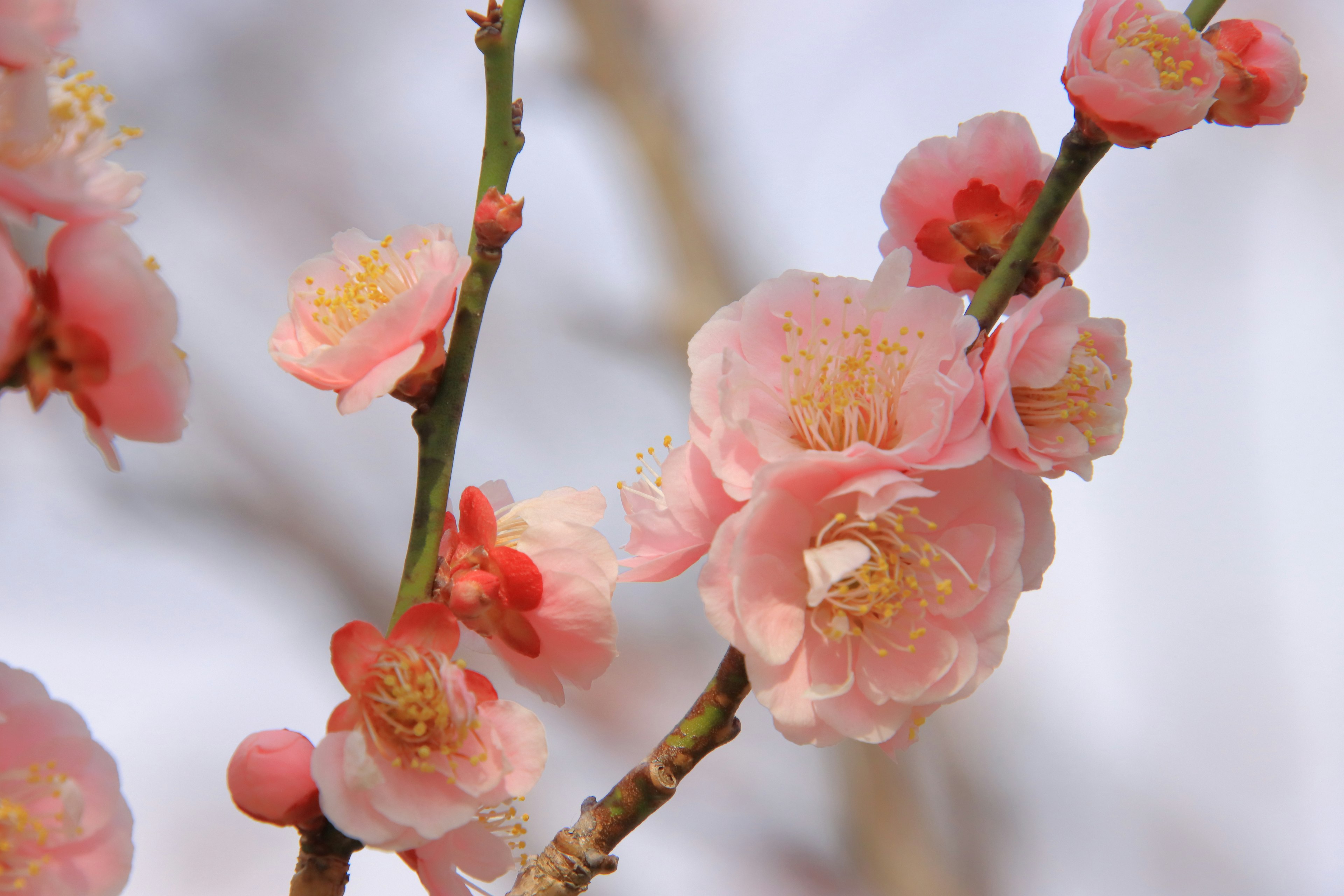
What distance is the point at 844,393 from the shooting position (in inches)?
16.0

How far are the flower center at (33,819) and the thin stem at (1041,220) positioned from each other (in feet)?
1.34

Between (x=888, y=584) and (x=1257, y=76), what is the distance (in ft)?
1.05

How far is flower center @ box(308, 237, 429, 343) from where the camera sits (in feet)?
1.49

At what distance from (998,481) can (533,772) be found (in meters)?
0.23

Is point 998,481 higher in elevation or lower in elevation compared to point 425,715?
higher

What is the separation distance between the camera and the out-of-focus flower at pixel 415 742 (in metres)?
0.33

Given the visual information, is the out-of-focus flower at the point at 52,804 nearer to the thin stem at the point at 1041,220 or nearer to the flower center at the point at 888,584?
the flower center at the point at 888,584

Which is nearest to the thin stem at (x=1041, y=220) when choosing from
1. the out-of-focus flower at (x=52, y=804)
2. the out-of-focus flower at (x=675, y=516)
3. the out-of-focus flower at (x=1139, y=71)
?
the out-of-focus flower at (x=1139, y=71)

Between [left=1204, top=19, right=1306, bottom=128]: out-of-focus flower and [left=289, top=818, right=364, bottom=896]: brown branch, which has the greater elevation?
[left=1204, top=19, right=1306, bottom=128]: out-of-focus flower

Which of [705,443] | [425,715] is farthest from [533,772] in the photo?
[705,443]

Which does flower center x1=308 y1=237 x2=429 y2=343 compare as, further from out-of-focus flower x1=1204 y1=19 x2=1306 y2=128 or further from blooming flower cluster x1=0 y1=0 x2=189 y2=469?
out-of-focus flower x1=1204 y1=19 x2=1306 y2=128

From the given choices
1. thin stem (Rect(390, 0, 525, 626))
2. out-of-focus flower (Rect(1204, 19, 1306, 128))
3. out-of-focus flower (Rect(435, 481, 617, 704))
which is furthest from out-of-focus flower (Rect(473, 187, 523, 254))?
out-of-focus flower (Rect(1204, 19, 1306, 128))

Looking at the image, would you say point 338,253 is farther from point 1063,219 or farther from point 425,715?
point 1063,219

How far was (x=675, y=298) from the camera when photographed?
8.10 ft
